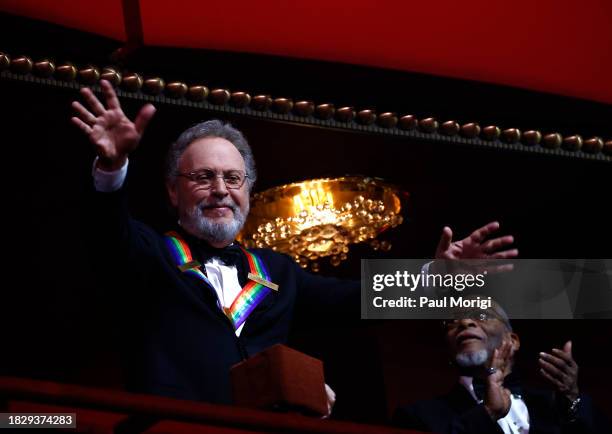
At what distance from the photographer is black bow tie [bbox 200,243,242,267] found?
2.34 metres

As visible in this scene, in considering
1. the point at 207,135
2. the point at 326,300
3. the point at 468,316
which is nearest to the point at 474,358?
the point at 468,316

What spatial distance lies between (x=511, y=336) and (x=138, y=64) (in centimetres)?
117

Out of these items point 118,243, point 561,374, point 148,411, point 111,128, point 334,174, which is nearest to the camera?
point 148,411

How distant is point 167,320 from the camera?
2.19 metres

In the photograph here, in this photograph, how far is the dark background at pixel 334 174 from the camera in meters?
2.45

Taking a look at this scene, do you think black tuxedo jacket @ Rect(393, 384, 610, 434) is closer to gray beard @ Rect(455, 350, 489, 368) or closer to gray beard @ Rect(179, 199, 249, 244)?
gray beard @ Rect(455, 350, 489, 368)

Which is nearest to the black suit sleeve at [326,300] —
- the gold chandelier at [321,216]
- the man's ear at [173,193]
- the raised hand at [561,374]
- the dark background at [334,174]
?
the dark background at [334,174]

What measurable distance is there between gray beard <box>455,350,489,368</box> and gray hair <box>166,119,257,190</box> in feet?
2.24

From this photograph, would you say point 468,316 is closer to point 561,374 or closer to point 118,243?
point 561,374

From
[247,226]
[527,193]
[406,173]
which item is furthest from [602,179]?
[247,226]

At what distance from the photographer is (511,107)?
2.55 m

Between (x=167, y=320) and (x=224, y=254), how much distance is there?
22cm

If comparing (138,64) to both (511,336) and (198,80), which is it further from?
(511,336)

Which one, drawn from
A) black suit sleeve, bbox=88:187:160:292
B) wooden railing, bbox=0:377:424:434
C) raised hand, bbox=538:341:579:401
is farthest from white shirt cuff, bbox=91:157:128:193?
raised hand, bbox=538:341:579:401
